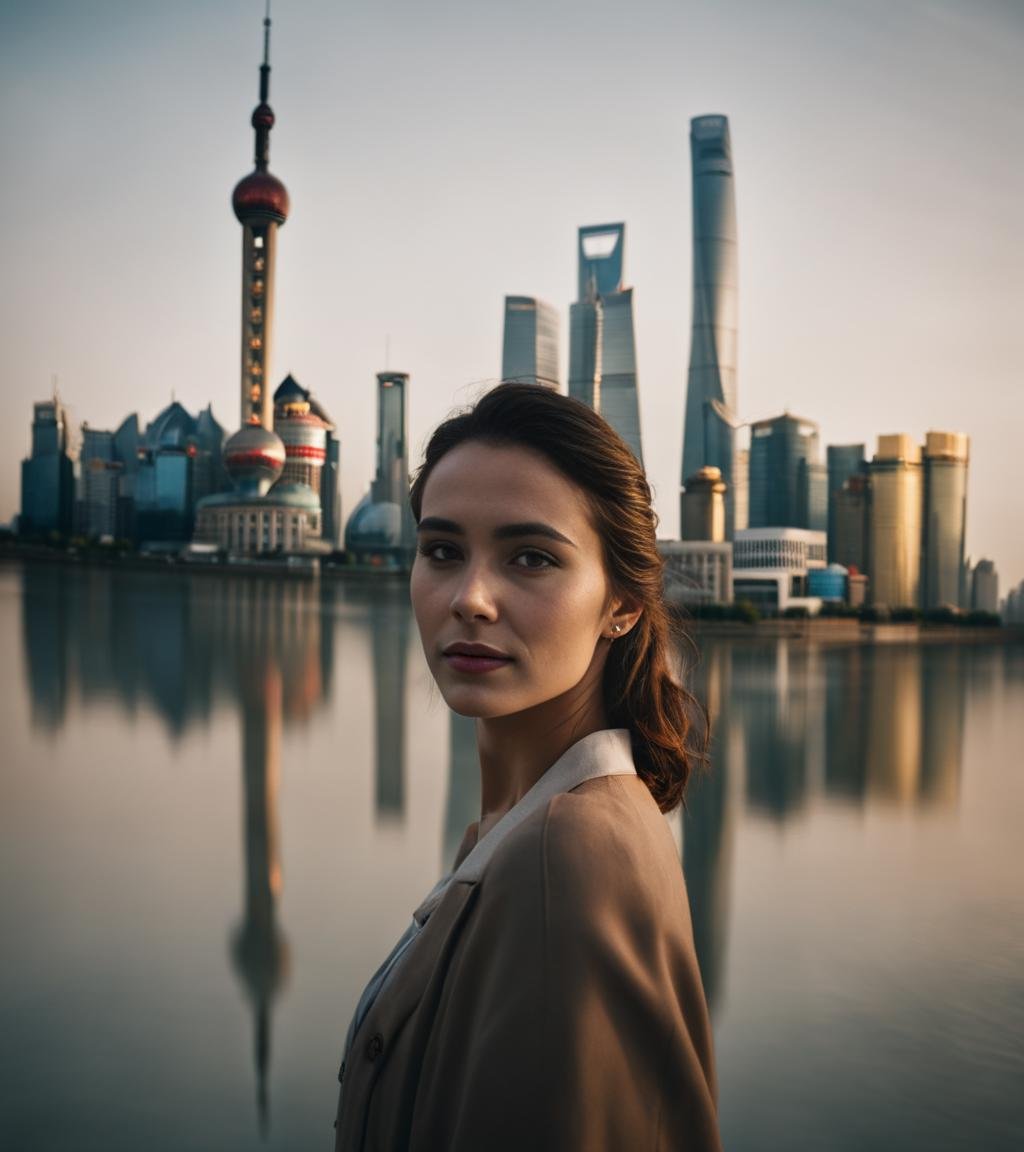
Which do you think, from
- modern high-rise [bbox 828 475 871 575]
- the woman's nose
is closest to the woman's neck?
the woman's nose

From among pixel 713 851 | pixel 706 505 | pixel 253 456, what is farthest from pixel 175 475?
pixel 713 851

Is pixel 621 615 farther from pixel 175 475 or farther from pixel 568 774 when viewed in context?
pixel 175 475

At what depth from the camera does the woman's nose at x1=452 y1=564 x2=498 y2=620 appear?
798mm

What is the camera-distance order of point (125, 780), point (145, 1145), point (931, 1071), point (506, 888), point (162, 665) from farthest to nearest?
point (162, 665) → point (125, 780) → point (931, 1071) → point (145, 1145) → point (506, 888)

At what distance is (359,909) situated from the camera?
4.61 meters

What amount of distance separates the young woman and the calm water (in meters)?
0.62

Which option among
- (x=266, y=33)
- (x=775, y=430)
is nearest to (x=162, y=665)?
(x=775, y=430)

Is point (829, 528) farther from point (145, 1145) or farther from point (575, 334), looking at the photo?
point (145, 1145)

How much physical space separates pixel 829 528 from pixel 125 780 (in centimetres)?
6236

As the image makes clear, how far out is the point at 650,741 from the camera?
0.88 meters

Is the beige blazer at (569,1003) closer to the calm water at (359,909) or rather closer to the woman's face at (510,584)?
the woman's face at (510,584)

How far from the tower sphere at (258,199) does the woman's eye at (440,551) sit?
240ft

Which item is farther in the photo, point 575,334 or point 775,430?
point 575,334

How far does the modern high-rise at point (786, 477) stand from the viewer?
69.6m
